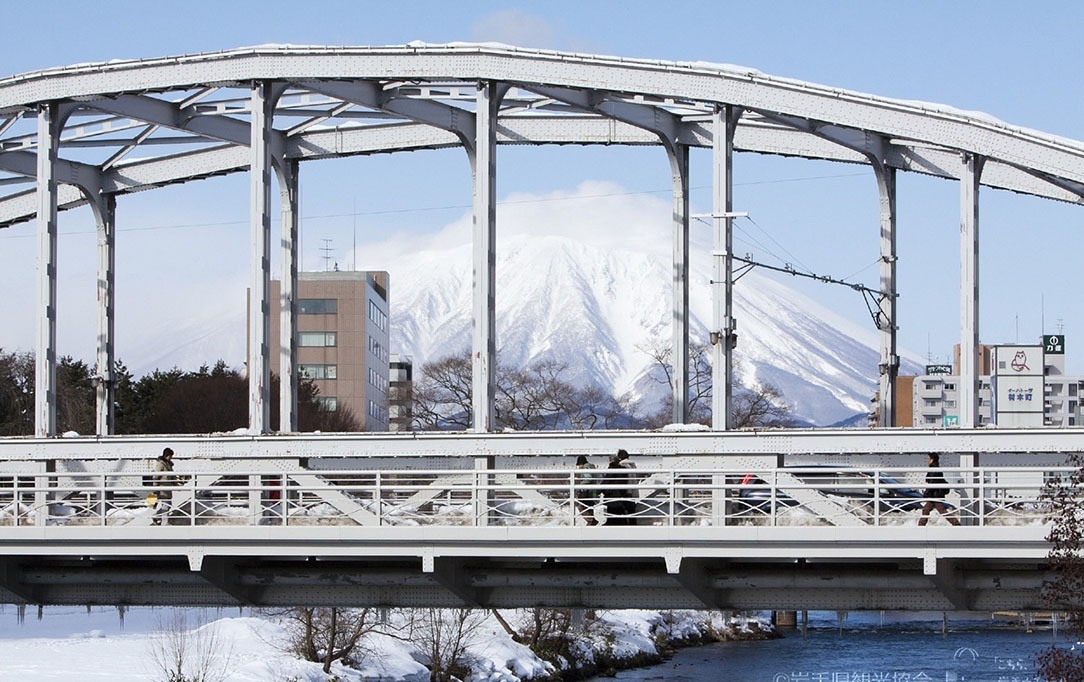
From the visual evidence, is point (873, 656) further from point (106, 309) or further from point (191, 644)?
point (106, 309)

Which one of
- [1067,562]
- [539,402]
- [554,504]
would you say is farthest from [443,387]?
[1067,562]

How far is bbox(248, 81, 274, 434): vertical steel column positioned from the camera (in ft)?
125

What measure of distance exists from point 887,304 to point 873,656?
42.0 metres

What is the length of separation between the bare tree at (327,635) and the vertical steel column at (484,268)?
3156cm

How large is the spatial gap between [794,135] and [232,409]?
65.1 m

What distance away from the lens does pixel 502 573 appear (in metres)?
30.7

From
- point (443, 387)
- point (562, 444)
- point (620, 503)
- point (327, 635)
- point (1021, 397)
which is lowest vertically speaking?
point (327, 635)

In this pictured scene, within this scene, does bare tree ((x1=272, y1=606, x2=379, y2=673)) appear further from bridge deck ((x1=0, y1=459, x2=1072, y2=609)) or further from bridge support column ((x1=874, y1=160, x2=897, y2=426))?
bridge deck ((x1=0, y1=459, x2=1072, y2=609))

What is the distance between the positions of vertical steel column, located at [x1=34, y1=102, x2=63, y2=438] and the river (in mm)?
41743

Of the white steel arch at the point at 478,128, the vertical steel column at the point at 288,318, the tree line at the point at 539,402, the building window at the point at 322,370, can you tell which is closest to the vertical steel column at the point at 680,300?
the white steel arch at the point at 478,128

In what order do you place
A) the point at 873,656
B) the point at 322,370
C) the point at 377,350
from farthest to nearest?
the point at 377,350
the point at 322,370
the point at 873,656

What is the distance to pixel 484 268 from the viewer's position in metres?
37.1

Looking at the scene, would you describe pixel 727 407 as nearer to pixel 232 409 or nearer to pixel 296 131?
pixel 296 131

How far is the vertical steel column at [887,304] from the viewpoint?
41.4m
